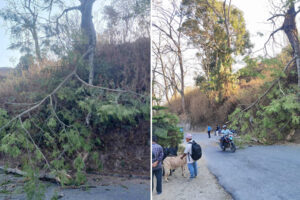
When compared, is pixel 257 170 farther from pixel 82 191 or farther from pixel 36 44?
pixel 36 44

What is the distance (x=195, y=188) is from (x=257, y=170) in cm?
46

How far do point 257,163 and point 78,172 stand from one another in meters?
1.28

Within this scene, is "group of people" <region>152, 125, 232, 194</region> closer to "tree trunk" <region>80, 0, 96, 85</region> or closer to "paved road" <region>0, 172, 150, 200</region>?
"paved road" <region>0, 172, 150, 200</region>

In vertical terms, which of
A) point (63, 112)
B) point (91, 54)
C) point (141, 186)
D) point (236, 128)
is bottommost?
point (141, 186)

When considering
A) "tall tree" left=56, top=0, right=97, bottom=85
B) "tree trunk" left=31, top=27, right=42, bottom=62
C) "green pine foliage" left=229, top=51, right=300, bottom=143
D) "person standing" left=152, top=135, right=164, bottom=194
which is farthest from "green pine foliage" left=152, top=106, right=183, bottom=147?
"tree trunk" left=31, top=27, right=42, bottom=62

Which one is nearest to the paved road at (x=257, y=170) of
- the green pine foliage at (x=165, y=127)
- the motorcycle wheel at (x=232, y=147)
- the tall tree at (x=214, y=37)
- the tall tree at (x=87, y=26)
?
the motorcycle wheel at (x=232, y=147)

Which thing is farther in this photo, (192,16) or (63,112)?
(192,16)

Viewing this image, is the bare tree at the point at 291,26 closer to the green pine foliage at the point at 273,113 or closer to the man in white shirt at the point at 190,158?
the green pine foliage at the point at 273,113

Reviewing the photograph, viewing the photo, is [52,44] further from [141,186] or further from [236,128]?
[236,128]

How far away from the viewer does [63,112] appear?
1.66 metres

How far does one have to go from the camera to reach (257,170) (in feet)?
5.34

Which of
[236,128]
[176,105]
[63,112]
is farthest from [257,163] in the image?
[63,112]

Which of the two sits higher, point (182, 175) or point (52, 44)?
point (52, 44)

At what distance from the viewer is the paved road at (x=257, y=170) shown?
1522 mm
